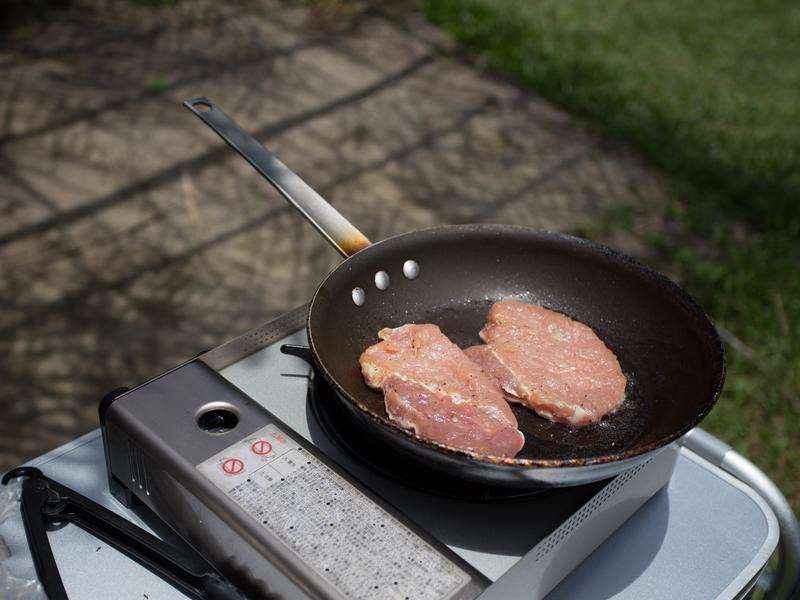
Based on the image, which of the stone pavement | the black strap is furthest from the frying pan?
the stone pavement

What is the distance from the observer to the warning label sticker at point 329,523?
1.11 metres

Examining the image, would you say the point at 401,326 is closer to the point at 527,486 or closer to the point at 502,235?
the point at 502,235

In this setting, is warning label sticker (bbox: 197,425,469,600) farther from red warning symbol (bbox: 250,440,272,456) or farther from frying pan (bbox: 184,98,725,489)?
frying pan (bbox: 184,98,725,489)

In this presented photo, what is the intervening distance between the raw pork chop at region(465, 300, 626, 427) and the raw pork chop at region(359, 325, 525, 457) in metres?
0.05

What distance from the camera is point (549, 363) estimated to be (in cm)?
152

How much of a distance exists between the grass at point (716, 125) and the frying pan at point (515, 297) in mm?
1631

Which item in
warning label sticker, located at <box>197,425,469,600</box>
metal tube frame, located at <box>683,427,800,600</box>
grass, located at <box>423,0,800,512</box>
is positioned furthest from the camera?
grass, located at <box>423,0,800,512</box>

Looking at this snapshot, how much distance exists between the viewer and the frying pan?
4.57ft

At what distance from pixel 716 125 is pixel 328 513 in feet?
14.2

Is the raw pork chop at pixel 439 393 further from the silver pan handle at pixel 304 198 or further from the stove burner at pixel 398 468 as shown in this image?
the silver pan handle at pixel 304 198

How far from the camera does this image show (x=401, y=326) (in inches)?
62.6

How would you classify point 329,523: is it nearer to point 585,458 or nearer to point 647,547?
point 585,458

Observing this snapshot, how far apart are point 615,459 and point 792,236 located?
334cm

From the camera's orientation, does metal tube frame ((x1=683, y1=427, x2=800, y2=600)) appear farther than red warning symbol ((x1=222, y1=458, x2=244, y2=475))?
Yes
